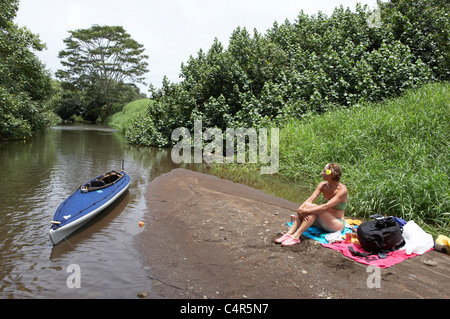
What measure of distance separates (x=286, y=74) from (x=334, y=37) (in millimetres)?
3219

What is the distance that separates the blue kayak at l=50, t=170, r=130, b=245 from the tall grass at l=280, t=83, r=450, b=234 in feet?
19.3

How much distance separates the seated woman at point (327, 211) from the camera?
5.14 metres

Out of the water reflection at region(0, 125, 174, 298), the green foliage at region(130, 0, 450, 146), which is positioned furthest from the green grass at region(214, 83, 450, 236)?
the water reflection at region(0, 125, 174, 298)

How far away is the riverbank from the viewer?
155 inches

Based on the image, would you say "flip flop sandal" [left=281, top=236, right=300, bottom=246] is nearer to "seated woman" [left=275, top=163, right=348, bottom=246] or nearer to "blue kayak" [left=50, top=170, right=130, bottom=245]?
"seated woman" [left=275, top=163, right=348, bottom=246]

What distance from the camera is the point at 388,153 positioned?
843 centimetres

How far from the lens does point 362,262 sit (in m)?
4.46

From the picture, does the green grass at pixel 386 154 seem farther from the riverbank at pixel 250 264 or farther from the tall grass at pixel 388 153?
the riverbank at pixel 250 264

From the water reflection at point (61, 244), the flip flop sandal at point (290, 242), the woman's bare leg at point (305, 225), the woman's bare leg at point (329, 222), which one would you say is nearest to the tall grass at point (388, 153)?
the woman's bare leg at point (329, 222)

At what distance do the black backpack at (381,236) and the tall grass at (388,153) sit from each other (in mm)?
1524

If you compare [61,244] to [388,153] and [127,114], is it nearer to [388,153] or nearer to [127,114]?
[388,153]
